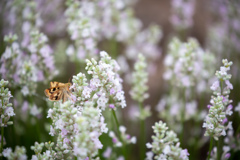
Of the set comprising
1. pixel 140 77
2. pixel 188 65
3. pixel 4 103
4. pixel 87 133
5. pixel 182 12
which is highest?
pixel 182 12

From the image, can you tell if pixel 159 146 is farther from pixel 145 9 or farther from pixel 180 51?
pixel 145 9

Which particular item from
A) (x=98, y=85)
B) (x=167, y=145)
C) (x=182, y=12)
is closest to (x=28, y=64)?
(x=98, y=85)

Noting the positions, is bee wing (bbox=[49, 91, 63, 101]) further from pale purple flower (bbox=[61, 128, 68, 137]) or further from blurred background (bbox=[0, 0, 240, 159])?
blurred background (bbox=[0, 0, 240, 159])

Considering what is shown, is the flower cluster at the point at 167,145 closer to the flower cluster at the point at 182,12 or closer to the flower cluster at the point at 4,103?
the flower cluster at the point at 4,103

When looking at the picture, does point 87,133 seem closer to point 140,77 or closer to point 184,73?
point 140,77

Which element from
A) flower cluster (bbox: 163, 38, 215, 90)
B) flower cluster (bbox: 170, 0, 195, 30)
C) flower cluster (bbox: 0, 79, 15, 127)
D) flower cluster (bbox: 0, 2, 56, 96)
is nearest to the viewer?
flower cluster (bbox: 0, 79, 15, 127)

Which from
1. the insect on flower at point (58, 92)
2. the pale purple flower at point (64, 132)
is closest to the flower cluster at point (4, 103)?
the insect on flower at point (58, 92)

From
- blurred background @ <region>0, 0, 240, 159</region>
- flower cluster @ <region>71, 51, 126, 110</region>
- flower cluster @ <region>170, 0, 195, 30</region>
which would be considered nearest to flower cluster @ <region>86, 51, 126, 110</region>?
flower cluster @ <region>71, 51, 126, 110</region>

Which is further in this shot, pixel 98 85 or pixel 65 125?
pixel 98 85

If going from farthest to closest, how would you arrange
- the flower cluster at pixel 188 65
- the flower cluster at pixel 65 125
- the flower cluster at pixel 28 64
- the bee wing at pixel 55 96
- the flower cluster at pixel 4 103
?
1. the flower cluster at pixel 188 65
2. the flower cluster at pixel 28 64
3. the bee wing at pixel 55 96
4. the flower cluster at pixel 4 103
5. the flower cluster at pixel 65 125
